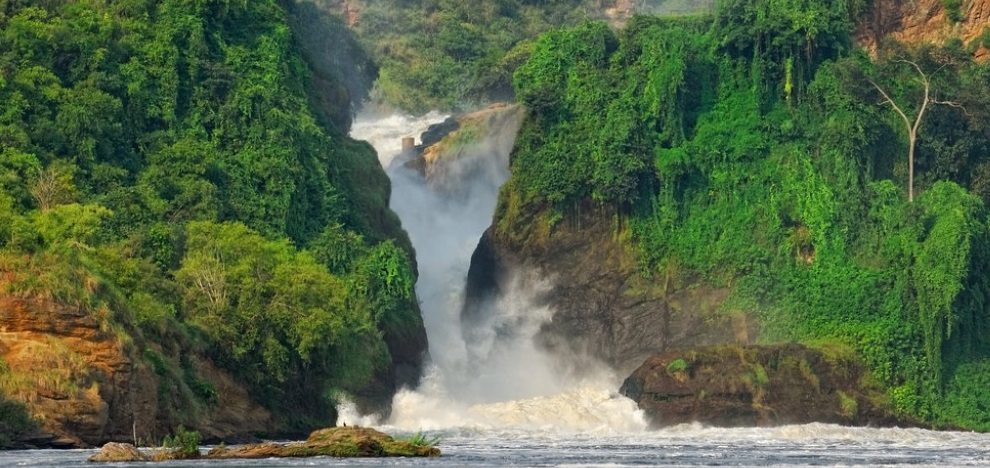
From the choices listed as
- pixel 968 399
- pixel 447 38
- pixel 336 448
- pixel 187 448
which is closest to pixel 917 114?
pixel 968 399

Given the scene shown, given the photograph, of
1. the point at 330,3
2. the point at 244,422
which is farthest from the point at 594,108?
the point at 330,3

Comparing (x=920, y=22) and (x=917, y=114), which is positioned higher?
(x=920, y=22)

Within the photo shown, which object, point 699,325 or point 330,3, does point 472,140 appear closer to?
point 699,325

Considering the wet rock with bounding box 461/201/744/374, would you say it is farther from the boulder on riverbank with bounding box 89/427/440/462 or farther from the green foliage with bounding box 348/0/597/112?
the green foliage with bounding box 348/0/597/112

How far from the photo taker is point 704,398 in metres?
91.8

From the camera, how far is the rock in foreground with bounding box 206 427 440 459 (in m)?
64.1

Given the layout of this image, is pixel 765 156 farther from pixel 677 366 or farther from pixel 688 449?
pixel 688 449

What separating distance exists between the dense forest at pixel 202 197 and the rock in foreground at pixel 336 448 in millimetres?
7780

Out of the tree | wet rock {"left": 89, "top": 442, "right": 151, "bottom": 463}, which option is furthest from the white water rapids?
the tree

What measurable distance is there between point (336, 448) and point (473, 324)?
1725 inches

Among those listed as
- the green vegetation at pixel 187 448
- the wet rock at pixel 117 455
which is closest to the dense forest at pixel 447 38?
the green vegetation at pixel 187 448

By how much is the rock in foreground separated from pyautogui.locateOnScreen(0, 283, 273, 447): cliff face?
4570 millimetres

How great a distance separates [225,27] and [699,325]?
23001mm

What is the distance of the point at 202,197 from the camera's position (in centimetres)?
9588
